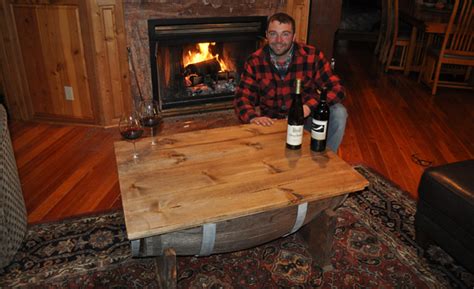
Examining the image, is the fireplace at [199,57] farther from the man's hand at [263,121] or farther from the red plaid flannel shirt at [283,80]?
the man's hand at [263,121]

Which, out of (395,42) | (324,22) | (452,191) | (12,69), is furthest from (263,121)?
(395,42)

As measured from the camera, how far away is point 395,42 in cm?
486

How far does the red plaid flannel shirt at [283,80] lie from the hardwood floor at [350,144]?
2.33ft

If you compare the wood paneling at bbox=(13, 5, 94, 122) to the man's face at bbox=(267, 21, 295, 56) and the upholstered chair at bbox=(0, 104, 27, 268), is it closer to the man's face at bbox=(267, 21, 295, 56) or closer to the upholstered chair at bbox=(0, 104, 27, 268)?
the upholstered chair at bbox=(0, 104, 27, 268)

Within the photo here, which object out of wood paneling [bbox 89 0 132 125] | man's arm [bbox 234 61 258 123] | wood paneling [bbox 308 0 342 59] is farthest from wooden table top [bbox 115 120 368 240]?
wood paneling [bbox 308 0 342 59]

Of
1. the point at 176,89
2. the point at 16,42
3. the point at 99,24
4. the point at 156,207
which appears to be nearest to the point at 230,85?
the point at 176,89

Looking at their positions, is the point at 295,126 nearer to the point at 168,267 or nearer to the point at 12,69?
the point at 168,267

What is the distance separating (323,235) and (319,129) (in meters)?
0.46

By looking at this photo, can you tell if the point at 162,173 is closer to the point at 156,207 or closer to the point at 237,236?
the point at 156,207

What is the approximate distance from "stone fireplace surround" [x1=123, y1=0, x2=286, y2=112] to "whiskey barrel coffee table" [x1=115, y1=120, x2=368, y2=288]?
142 centimetres

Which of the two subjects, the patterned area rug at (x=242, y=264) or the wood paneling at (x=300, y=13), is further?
the wood paneling at (x=300, y=13)

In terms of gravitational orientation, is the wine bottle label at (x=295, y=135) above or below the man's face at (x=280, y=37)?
below

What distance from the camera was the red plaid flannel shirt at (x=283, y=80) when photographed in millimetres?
2205

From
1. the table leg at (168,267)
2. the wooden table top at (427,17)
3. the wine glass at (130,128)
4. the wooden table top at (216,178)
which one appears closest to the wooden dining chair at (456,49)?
the wooden table top at (427,17)
